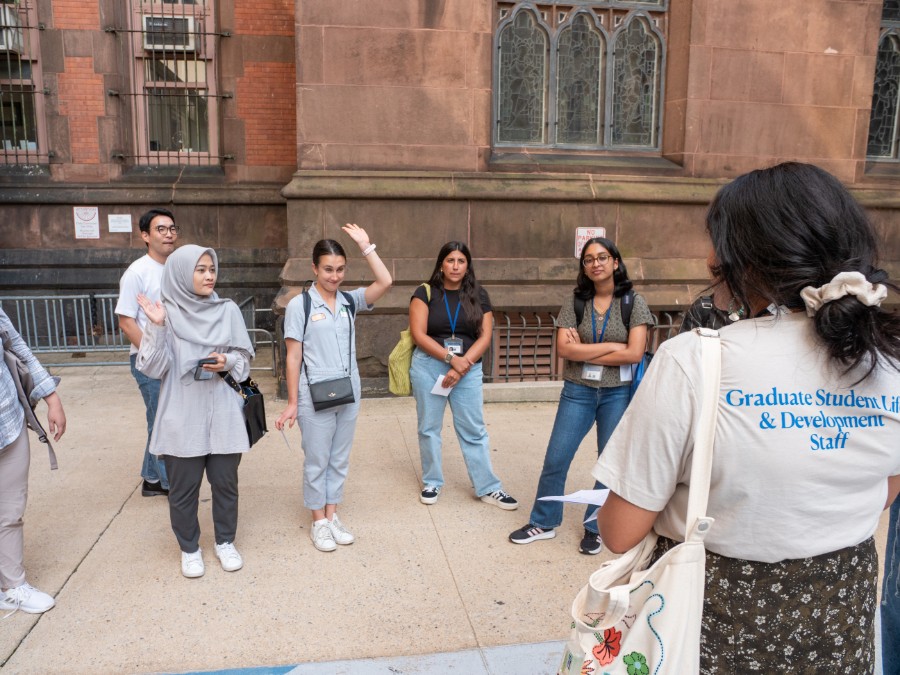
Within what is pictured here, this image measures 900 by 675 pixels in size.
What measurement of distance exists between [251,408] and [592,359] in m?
2.07

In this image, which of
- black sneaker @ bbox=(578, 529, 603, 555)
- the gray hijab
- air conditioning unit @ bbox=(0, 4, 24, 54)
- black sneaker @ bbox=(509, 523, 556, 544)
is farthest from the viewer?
air conditioning unit @ bbox=(0, 4, 24, 54)

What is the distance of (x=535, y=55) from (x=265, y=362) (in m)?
5.33

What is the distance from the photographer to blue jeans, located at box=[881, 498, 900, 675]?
8.23 feet

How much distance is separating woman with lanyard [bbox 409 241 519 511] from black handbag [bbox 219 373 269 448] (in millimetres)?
1303

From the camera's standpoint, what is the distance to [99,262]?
1088 centimetres

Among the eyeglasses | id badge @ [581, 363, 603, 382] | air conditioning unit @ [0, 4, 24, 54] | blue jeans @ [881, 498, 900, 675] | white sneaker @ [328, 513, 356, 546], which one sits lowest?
white sneaker @ [328, 513, 356, 546]

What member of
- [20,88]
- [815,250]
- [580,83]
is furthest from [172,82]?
[815,250]

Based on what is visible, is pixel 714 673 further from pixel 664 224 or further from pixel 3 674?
pixel 664 224

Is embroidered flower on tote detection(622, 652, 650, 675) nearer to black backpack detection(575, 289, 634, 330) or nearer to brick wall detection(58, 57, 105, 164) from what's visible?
black backpack detection(575, 289, 634, 330)

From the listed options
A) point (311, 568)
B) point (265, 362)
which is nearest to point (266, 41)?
point (265, 362)

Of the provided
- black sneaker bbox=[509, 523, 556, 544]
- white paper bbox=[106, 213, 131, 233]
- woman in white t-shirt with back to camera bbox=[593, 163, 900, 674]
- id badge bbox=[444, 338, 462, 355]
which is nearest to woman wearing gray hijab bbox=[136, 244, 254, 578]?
id badge bbox=[444, 338, 462, 355]

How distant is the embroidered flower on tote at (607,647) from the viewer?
162 cm

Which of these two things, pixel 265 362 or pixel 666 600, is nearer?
pixel 666 600

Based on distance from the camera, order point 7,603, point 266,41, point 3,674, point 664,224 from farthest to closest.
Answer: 1. point 266,41
2. point 664,224
3. point 7,603
4. point 3,674
